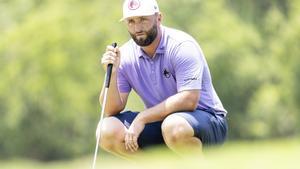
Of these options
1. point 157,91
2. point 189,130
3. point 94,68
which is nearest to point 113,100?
point 157,91

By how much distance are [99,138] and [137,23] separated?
0.82 meters

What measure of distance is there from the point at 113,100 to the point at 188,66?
1.91ft

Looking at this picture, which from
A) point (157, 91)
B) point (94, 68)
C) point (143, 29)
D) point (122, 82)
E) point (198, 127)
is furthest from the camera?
point (94, 68)

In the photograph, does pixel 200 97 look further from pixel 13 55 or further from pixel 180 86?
pixel 13 55

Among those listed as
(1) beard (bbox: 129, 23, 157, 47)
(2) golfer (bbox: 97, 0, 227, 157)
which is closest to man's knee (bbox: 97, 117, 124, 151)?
(2) golfer (bbox: 97, 0, 227, 157)

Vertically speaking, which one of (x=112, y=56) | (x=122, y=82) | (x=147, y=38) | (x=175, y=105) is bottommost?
(x=175, y=105)

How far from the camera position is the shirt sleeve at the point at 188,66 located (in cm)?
734

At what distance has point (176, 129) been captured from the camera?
23.6 ft

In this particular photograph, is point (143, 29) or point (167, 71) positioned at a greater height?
point (143, 29)

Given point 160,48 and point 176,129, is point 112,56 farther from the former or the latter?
point 176,129

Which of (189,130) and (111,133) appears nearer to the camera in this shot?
(189,130)

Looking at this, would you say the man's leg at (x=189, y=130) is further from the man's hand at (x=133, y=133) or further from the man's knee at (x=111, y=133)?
the man's knee at (x=111, y=133)

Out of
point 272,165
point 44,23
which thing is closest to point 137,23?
point 272,165

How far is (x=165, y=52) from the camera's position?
7508 millimetres
